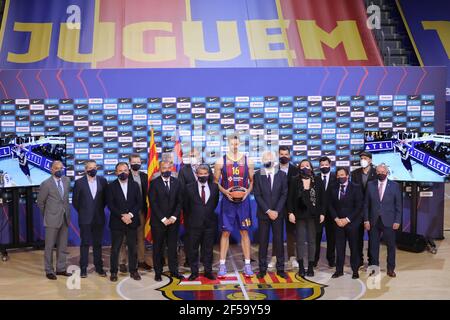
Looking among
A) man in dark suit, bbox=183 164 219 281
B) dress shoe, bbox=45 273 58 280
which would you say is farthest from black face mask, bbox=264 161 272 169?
dress shoe, bbox=45 273 58 280

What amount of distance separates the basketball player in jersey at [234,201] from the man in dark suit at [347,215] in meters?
1.17

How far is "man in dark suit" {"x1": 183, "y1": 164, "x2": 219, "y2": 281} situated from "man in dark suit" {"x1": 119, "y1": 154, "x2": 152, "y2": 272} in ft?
2.27

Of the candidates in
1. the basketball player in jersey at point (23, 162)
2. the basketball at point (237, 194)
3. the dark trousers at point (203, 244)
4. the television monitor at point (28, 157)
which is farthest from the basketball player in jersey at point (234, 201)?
the basketball player in jersey at point (23, 162)

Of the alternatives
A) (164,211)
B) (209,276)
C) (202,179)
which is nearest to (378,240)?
(209,276)

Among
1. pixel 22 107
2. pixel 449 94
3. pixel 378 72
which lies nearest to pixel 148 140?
pixel 22 107

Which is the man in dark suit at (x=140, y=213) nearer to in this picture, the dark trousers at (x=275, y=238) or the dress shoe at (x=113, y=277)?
the dress shoe at (x=113, y=277)

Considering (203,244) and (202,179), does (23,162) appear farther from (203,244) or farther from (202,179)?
(203,244)

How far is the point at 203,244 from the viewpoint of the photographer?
7.51 meters

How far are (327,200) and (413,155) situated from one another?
220 centimetres

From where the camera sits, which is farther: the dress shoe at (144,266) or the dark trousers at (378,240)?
the dress shoe at (144,266)

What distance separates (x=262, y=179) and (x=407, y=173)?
2777 millimetres

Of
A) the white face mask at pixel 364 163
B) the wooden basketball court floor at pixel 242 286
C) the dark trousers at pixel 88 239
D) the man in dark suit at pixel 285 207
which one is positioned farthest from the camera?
the white face mask at pixel 364 163

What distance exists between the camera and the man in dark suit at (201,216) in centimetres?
739

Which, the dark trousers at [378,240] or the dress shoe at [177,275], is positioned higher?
the dark trousers at [378,240]
